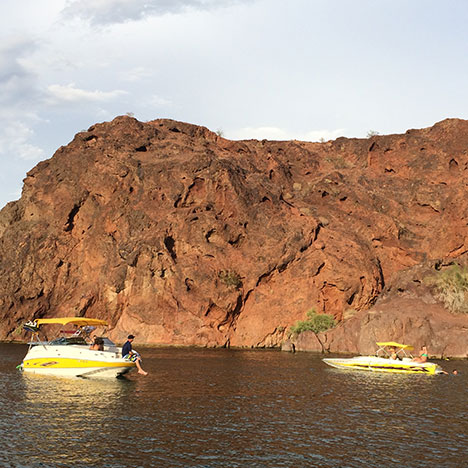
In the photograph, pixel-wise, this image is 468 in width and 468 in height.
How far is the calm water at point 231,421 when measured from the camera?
60.8 feet

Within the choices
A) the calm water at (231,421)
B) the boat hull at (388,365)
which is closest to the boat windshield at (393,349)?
the boat hull at (388,365)

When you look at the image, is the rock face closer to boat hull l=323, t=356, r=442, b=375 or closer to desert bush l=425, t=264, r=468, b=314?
desert bush l=425, t=264, r=468, b=314

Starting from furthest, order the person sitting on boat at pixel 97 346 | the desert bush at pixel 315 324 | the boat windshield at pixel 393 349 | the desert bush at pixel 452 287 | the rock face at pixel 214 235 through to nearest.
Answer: the rock face at pixel 214 235 < the desert bush at pixel 315 324 < the desert bush at pixel 452 287 < the boat windshield at pixel 393 349 < the person sitting on boat at pixel 97 346

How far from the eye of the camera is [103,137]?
96.4 m

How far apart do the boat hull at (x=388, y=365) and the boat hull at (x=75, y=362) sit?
1989 centimetres

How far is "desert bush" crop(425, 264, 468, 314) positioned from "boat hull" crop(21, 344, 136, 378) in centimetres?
4421

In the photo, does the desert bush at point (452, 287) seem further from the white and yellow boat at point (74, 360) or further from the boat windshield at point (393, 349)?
the white and yellow boat at point (74, 360)

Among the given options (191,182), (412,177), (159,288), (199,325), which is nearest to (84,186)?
(191,182)

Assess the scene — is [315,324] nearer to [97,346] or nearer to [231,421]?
[97,346]

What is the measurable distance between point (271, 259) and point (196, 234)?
38.3 feet

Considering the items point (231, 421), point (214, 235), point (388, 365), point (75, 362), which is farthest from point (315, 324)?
point (231, 421)

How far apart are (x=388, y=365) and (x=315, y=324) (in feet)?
82.8

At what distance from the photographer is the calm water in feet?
60.8

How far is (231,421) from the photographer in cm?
2433
